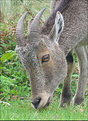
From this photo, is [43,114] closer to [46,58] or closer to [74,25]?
[46,58]

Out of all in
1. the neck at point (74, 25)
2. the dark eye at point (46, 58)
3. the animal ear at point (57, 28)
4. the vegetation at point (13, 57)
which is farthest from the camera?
the vegetation at point (13, 57)

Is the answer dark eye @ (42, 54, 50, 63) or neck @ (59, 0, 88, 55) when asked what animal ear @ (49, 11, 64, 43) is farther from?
dark eye @ (42, 54, 50, 63)

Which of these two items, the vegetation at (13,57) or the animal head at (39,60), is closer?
the animal head at (39,60)

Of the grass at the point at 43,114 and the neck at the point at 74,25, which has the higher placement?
the neck at the point at 74,25

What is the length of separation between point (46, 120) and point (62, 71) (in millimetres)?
1829

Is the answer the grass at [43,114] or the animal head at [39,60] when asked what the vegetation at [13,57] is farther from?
the animal head at [39,60]

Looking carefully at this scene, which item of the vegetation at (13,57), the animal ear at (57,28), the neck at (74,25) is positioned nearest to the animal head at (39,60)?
the animal ear at (57,28)

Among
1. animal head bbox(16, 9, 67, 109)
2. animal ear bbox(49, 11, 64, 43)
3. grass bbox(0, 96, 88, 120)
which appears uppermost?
animal ear bbox(49, 11, 64, 43)

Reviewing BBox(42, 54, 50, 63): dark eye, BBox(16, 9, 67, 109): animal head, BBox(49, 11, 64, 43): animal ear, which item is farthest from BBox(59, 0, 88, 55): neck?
BBox(42, 54, 50, 63): dark eye

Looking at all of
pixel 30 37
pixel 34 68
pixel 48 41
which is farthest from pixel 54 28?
pixel 34 68

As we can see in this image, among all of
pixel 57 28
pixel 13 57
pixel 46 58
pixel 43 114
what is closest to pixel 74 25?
pixel 57 28

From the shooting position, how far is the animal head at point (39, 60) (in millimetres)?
4895

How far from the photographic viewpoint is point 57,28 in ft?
17.8

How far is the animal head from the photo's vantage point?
4.89 meters
